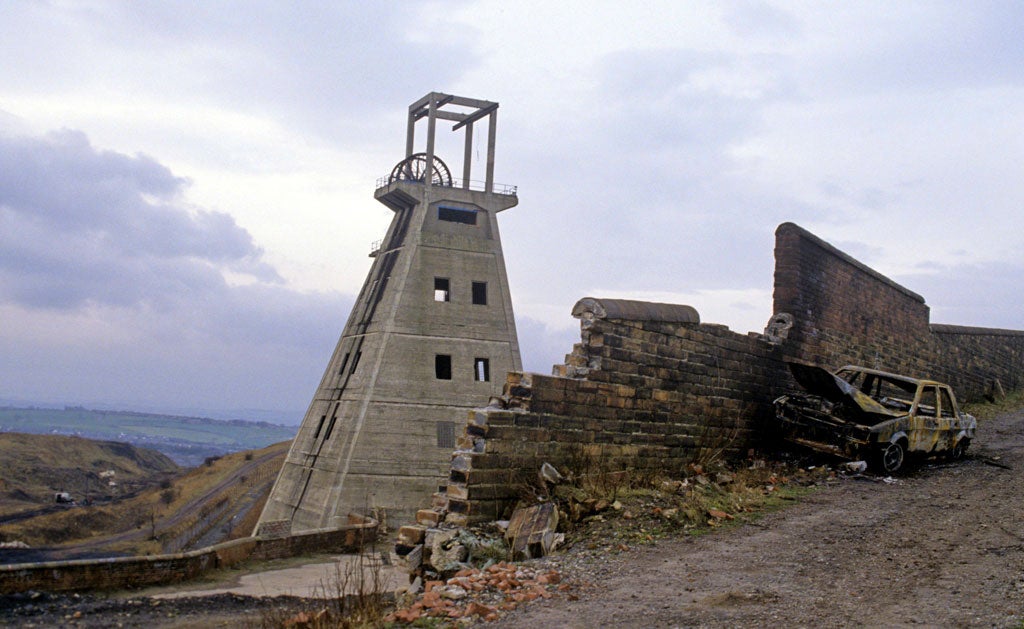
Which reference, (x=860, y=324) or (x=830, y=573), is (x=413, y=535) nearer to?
(x=830, y=573)

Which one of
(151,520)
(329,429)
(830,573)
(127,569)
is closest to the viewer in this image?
(830,573)

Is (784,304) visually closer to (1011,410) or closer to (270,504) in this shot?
(1011,410)

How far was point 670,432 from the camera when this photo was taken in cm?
1098

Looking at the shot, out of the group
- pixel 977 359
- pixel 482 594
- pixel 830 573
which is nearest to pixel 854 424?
pixel 830 573

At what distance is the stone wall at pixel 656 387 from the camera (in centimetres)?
947

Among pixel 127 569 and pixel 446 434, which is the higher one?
pixel 446 434

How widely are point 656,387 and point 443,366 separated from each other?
21.0m

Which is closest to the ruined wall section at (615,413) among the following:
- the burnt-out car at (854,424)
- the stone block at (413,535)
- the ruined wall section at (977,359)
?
the stone block at (413,535)

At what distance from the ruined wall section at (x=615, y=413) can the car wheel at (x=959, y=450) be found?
11.0ft

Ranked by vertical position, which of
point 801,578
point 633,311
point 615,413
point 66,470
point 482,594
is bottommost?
point 66,470

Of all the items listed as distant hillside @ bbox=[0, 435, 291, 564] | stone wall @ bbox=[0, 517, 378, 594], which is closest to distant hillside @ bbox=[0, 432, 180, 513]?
distant hillside @ bbox=[0, 435, 291, 564]

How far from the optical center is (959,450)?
13297 mm

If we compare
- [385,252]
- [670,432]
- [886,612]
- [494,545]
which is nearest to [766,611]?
[886,612]

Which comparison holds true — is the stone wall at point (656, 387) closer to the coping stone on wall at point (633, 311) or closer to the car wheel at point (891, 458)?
the coping stone on wall at point (633, 311)
